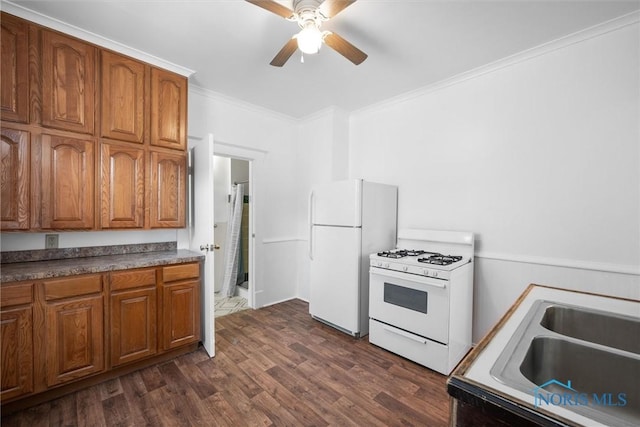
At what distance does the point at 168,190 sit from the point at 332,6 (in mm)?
2011

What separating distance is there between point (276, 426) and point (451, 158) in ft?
8.93

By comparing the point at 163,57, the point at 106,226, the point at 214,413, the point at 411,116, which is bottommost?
the point at 214,413

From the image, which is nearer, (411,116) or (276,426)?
(276,426)

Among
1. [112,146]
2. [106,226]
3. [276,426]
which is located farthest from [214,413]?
[112,146]

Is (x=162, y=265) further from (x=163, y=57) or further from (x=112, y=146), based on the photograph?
(x=163, y=57)

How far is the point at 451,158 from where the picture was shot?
2.79 meters

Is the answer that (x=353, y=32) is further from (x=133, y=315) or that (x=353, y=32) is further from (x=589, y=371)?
(x=133, y=315)

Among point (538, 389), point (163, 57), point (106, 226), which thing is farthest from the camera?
point (163, 57)

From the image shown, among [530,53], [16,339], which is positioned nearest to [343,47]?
[530,53]

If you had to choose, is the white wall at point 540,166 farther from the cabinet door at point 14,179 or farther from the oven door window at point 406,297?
the cabinet door at point 14,179

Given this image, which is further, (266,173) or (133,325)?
(266,173)

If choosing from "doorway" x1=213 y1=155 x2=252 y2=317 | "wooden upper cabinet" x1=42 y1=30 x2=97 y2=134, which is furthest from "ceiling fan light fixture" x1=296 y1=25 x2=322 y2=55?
"doorway" x1=213 y1=155 x2=252 y2=317

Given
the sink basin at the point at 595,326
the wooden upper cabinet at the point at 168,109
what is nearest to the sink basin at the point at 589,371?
the sink basin at the point at 595,326

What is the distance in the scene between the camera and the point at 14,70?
1.83 meters
